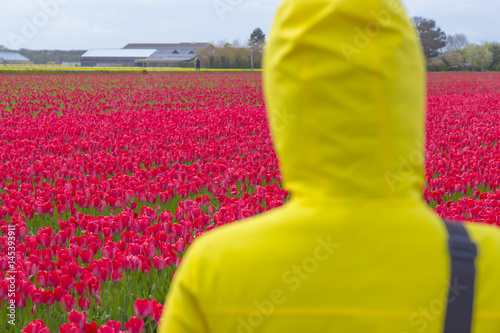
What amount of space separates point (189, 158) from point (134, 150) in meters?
1.38

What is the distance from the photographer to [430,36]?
103 meters

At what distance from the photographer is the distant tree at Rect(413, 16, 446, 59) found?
103 meters

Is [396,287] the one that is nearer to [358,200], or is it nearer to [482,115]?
[358,200]

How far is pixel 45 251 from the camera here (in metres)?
3.90

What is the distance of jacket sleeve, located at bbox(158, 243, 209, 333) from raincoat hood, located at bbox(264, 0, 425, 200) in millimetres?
270

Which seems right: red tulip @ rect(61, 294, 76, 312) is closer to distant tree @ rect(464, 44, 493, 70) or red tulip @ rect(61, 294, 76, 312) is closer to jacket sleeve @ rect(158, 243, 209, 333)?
jacket sleeve @ rect(158, 243, 209, 333)

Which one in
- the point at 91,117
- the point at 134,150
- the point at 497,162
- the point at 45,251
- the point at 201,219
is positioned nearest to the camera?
the point at 45,251

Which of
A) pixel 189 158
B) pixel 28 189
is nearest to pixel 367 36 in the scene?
pixel 28 189

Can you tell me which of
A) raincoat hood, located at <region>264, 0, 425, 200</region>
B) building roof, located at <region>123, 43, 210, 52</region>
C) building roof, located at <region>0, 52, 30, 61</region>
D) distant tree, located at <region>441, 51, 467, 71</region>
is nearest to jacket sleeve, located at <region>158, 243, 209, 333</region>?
raincoat hood, located at <region>264, 0, 425, 200</region>

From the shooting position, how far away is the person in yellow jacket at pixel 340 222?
1.08m

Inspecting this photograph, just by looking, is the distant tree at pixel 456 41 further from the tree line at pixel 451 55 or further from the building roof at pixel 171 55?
the building roof at pixel 171 55

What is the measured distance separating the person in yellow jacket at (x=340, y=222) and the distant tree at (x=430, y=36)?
107 meters

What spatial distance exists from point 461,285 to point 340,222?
28 centimetres

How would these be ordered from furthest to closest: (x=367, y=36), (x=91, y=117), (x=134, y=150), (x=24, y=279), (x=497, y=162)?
(x=91, y=117), (x=134, y=150), (x=497, y=162), (x=24, y=279), (x=367, y=36)
